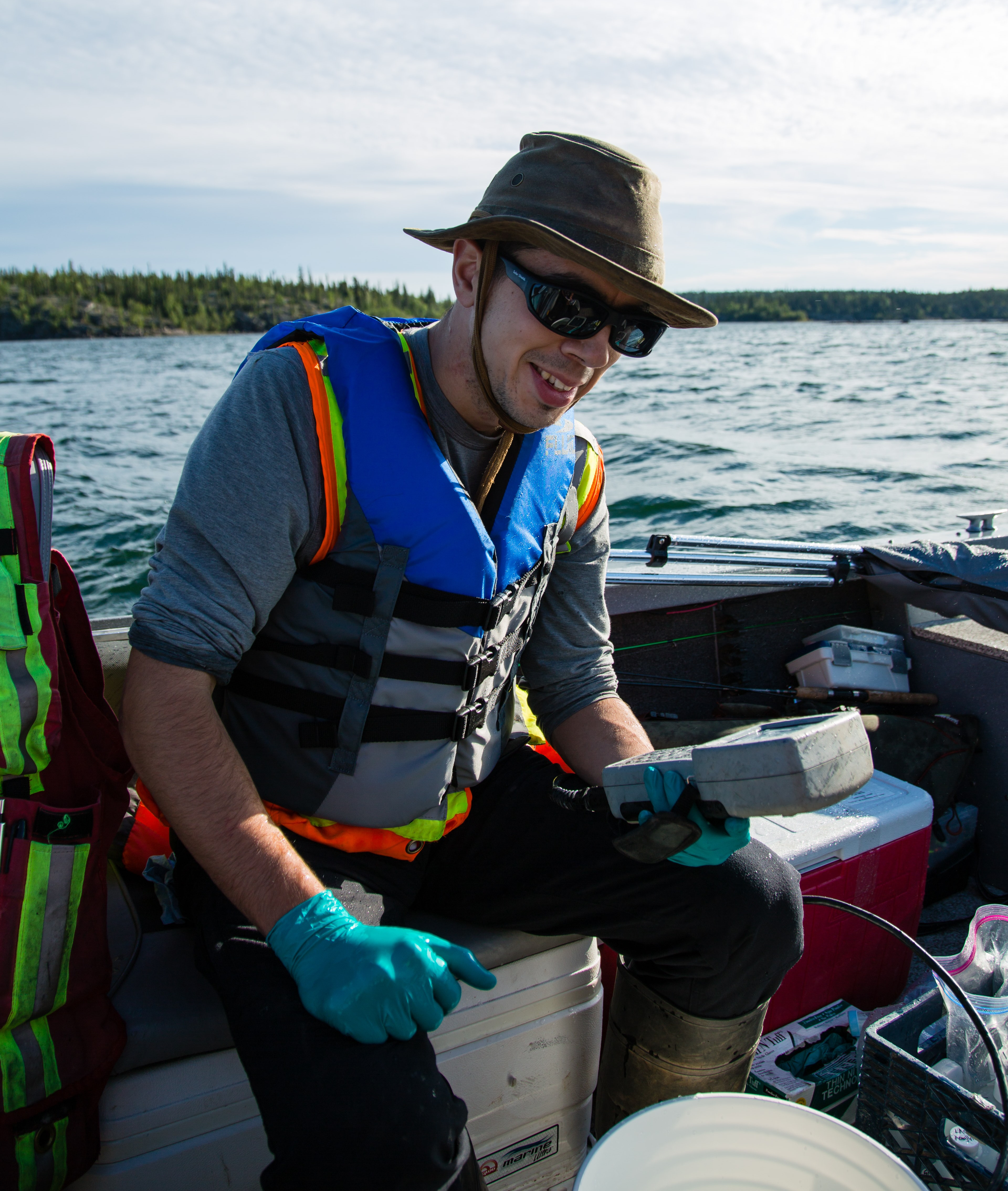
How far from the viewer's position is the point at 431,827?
62.5 inches

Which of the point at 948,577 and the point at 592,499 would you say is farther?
the point at 948,577

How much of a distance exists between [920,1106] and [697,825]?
89 centimetres

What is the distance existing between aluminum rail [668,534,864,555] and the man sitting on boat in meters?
1.52

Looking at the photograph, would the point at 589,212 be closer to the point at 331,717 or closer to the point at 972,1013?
the point at 331,717

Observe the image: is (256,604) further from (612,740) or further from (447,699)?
(612,740)

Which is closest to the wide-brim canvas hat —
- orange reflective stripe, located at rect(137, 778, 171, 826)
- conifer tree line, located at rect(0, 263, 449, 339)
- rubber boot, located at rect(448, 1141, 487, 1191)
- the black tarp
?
orange reflective stripe, located at rect(137, 778, 171, 826)

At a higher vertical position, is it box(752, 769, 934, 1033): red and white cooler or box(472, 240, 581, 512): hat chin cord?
box(472, 240, 581, 512): hat chin cord

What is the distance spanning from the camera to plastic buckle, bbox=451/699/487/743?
1.59 meters

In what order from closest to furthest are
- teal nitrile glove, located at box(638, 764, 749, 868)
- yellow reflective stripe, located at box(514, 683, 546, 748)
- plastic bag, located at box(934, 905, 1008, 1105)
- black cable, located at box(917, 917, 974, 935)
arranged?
teal nitrile glove, located at box(638, 764, 749, 868), plastic bag, located at box(934, 905, 1008, 1105), yellow reflective stripe, located at box(514, 683, 546, 748), black cable, located at box(917, 917, 974, 935)

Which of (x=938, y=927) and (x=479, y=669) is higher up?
(x=479, y=669)

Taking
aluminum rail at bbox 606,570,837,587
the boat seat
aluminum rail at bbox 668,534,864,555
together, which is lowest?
the boat seat

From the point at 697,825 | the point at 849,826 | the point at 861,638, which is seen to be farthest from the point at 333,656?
the point at 861,638

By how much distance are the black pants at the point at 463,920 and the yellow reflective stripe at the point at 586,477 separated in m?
Answer: 0.55

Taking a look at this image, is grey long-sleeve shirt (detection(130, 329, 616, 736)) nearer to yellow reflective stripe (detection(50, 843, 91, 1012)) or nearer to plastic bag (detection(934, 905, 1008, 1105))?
yellow reflective stripe (detection(50, 843, 91, 1012))
